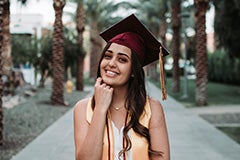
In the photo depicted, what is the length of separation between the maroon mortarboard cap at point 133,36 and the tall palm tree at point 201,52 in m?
15.2

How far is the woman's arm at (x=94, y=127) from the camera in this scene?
2.17m

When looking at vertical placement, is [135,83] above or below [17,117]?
above

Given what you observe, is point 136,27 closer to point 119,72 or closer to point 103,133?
point 119,72

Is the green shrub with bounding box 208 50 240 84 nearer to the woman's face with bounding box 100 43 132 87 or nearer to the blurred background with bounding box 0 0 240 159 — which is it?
the blurred background with bounding box 0 0 240 159

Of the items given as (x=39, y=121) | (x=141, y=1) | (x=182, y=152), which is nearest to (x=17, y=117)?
(x=39, y=121)

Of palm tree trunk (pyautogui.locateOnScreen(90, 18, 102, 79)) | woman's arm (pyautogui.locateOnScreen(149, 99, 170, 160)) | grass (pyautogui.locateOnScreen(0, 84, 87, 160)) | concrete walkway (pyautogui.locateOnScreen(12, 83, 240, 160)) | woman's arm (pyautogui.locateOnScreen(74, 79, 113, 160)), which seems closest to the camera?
Result: woman's arm (pyautogui.locateOnScreen(74, 79, 113, 160))

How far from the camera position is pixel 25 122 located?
1215cm

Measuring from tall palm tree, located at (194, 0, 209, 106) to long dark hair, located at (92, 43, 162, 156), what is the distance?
15.2 meters

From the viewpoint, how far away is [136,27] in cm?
237

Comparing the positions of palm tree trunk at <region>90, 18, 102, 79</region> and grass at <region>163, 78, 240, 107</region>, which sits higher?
palm tree trunk at <region>90, 18, 102, 79</region>

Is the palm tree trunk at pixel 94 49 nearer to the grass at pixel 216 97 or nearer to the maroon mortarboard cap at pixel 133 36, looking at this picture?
the grass at pixel 216 97

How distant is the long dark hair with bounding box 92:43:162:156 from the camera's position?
225 cm

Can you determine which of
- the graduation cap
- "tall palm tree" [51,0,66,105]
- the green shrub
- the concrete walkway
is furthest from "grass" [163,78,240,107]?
the graduation cap

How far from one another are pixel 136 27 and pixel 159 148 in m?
0.67
